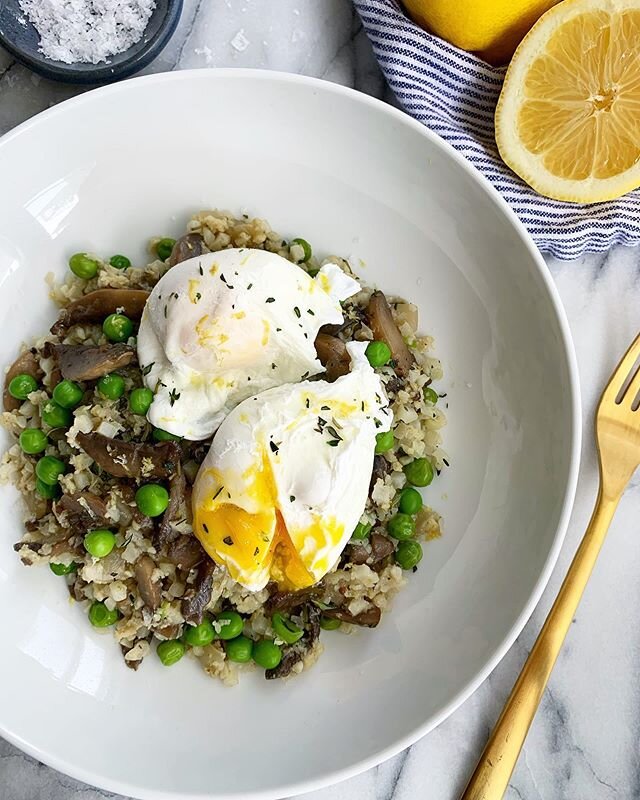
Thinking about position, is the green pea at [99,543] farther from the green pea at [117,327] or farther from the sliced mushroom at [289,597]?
the green pea at [117,327]

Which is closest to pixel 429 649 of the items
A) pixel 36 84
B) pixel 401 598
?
pixel 401 598

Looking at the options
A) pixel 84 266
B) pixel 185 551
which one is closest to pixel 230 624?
pixel 185 551

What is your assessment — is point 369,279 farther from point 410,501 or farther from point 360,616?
point 360,616

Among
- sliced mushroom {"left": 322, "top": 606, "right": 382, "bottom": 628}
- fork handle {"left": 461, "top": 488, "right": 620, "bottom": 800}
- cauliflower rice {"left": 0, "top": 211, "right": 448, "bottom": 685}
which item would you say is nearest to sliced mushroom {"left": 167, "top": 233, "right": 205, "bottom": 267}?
cauliflower rice {"left": 0, "top": 211, "right": 448, "bottom": 685}

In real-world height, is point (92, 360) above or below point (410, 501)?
above

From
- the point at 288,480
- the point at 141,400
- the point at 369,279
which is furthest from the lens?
the point at 369,279

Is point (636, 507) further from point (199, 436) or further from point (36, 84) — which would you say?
point (36, 84)

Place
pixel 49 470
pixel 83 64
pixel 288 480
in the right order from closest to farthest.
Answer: pixel 288 480 < pixel 49 470 < pixel 83 64
